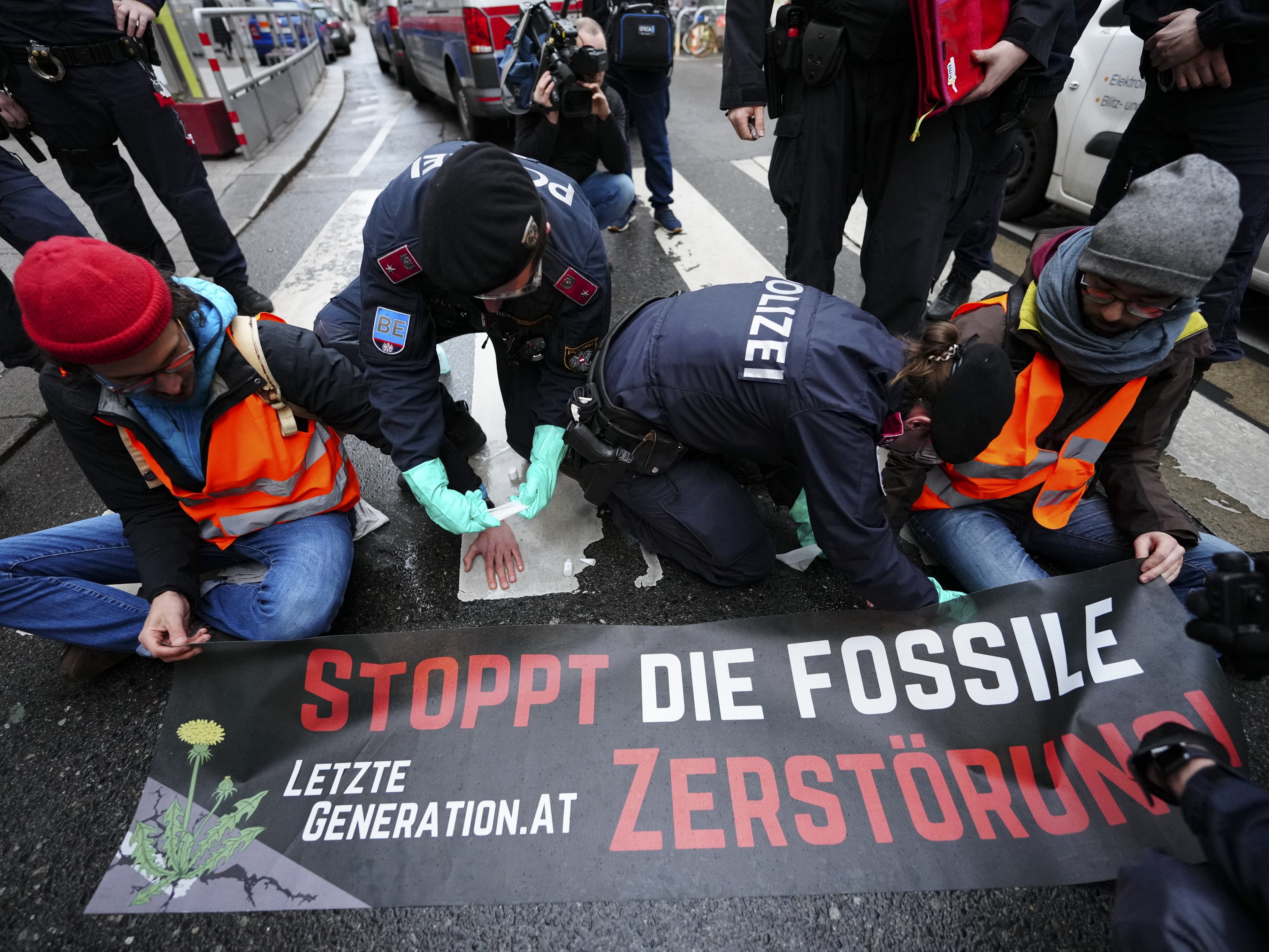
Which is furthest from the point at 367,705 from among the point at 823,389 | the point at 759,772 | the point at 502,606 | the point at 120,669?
the point at 823,389

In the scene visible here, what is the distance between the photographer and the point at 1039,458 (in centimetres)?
169

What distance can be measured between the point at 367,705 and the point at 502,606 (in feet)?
1.54

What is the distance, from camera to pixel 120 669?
179 centimetres

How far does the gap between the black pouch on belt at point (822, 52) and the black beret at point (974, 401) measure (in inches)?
42.3

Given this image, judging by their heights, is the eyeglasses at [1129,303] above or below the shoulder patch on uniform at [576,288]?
above

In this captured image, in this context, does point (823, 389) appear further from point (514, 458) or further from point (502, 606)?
point (514, 458)

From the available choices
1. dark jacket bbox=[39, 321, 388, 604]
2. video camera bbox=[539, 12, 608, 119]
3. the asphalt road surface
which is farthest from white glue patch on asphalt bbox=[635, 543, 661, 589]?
video camera bbox=[539, 12, 608, 119]

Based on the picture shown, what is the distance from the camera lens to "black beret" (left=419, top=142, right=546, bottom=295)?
4.59ft

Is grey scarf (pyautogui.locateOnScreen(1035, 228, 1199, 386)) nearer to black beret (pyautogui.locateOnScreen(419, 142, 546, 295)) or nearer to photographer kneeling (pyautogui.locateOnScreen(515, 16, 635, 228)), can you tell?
black beret (pyautogui.locateOnScreen(419, 142, 546, 295))

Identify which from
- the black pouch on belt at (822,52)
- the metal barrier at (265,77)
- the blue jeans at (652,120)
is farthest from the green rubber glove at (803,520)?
the metal barrier at (265,77)

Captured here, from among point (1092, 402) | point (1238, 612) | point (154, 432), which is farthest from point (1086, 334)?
point (154, 432)

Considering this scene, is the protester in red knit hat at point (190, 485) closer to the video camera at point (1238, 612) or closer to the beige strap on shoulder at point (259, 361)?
the beige strap on shoulder at point (259, 361)

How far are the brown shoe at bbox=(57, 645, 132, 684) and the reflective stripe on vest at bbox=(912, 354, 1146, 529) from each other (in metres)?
2.24

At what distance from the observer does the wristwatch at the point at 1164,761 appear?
3.69 ft
